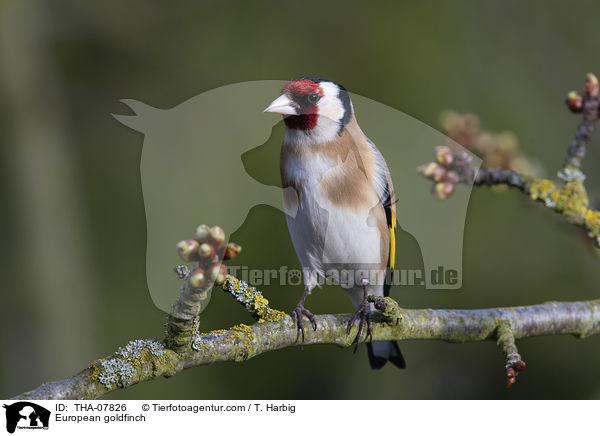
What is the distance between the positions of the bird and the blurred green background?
22.7 inches

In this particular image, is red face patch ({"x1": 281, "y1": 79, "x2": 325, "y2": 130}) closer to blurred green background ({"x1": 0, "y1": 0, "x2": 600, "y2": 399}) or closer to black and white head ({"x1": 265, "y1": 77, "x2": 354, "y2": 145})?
black and white head ({"x1": 265, "y1": 77, "x2": 354, "y2": 145})

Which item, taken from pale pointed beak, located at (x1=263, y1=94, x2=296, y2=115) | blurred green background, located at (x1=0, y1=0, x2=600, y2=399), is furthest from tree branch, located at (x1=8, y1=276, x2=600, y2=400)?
blurred green background, located at (x1=0, y1=0, x2=600, y2=399)

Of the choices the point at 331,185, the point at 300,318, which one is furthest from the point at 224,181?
the point at 300,318

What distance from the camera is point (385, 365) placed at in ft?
10.5

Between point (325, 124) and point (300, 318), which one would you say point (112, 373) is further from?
point (325, 124)

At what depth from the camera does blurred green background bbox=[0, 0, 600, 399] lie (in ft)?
10.5

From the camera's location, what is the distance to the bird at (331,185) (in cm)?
213

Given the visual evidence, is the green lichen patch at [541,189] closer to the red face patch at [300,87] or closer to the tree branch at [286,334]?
the tree branch at [286,334]

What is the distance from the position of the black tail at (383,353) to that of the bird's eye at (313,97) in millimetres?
1305

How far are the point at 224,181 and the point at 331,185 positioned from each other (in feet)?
3.57

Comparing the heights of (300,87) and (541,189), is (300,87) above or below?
above

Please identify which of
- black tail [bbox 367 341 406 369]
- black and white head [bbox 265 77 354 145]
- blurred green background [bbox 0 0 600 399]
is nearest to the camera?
black and white head [bbox 265 77 354 145]

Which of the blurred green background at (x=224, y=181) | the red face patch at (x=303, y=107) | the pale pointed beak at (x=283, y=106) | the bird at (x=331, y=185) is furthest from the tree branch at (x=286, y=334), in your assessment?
the blurred green background at (x=224, y=181)

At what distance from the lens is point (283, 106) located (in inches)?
77.4
